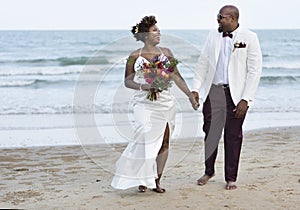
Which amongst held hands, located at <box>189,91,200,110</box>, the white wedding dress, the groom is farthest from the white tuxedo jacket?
the white wedding dress

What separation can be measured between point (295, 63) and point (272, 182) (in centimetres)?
2334

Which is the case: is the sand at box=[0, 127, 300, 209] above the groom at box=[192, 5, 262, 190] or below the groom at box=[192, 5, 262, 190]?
below

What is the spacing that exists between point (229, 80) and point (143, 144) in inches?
41.3

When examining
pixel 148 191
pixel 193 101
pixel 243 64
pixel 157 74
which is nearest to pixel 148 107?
pixel 157 74

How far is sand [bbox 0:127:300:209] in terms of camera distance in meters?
5.72

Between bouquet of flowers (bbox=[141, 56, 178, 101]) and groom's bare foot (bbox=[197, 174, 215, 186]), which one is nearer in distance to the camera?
bouquet of flowers (bbox=[141, 56, 178, 101])

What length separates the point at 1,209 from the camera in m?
5.64

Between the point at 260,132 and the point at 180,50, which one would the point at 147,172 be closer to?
the point at 180,50

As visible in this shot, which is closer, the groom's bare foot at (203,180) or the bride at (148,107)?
the bride at (148,107)

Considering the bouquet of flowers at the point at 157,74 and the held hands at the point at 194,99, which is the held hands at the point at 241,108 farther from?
the bouquet of flowers at the point at 157,74

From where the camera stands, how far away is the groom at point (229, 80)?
5.85m

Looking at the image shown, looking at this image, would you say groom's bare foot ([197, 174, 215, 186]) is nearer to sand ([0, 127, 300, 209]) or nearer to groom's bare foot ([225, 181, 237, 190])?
sand ([0, 127, 300, 209])

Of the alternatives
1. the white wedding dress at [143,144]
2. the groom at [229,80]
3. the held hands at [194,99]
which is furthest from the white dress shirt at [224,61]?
the white wedding dress at [143,144]

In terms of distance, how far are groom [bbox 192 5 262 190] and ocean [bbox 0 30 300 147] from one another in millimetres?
560
